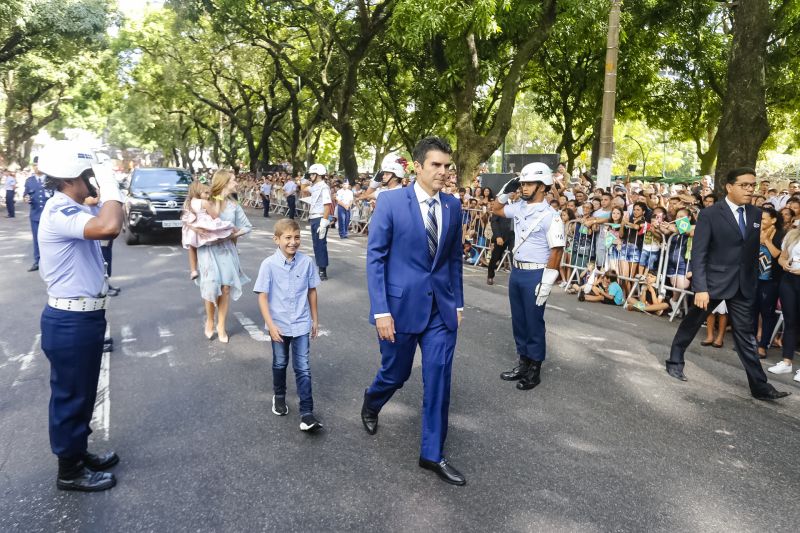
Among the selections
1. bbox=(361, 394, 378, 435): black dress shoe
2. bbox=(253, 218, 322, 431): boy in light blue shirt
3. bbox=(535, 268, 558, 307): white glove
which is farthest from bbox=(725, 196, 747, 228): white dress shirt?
bbox=(253, 218, 322, 431): boy in light blue shirt

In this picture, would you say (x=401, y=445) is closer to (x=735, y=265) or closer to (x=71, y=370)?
(x=71, y=370)

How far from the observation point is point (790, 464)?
399cm

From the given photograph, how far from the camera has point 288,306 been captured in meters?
4.36

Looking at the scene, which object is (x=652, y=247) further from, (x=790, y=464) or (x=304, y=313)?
(x=304, y=313)

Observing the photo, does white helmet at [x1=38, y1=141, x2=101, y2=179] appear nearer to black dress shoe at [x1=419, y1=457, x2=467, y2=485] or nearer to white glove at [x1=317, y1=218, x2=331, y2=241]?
black dress shoe at [x1=419, y1=457, x2=467, y2=485]

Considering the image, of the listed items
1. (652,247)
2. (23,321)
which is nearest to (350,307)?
(23,321)

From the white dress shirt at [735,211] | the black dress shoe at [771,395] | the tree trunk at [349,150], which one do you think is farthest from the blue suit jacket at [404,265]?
the tree trunk at [349,150]

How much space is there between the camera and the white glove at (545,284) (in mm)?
5000

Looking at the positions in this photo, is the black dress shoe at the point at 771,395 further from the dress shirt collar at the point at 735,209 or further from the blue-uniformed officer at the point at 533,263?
the blue-uniformed officer at the point at 533,263

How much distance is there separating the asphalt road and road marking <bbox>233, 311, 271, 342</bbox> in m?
0.04

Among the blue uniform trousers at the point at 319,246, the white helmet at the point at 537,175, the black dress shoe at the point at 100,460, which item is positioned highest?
the white helmet at the point at 537,175

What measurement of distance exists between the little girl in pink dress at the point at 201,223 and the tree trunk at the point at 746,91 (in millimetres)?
7128

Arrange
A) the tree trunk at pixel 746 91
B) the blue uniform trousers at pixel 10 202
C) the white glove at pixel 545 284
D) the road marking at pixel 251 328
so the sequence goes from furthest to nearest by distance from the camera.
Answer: the blue uniform trousers at pixel 10 202, the tree trunk at pixel 746 91, the road marking at pixel 251 328, the white glove at pixel 545 284

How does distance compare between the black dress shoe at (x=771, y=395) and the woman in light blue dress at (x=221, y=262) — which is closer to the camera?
the black dress shoe at (x=771, y=395)
